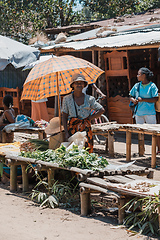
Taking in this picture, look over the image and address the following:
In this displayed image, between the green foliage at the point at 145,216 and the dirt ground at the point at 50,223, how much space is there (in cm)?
13

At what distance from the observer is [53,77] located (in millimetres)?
6484

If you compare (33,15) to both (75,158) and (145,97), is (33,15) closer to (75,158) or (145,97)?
(145,97)

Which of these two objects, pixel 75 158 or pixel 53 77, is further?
pixel 53 77

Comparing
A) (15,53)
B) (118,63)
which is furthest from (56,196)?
(118,63)

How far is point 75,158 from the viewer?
4.92 metres

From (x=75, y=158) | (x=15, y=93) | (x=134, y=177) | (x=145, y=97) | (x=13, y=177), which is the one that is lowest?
(x=13, y=177)

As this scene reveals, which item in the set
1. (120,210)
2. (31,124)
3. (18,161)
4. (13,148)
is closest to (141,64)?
(31,124)

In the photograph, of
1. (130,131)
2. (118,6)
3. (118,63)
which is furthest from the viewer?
(118,6)

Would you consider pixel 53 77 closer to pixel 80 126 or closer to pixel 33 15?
pixel 80 126

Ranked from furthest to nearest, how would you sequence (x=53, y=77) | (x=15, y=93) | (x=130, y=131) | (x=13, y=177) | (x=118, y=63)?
1. (x=15, y=93)
2. (x=118, y=63)
3. (x=130, y=131)
4. (x=53, y=77)
5. (x=13, y=177)

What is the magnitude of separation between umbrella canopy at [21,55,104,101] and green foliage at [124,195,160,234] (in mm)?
2531

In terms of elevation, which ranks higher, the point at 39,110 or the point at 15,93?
the point at 15,93

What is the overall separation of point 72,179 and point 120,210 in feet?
4.25

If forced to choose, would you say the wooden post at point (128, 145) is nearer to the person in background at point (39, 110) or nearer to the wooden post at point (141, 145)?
the wooden post at point (141, 145)
